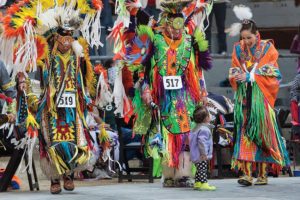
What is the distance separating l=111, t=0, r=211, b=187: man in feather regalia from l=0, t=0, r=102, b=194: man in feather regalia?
721 millimetres

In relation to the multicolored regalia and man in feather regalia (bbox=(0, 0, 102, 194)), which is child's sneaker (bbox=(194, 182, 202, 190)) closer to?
the multicolored regalia

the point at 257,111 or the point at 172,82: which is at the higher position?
the point at 172,82

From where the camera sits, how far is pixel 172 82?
12492 mm

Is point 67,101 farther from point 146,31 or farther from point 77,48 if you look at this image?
point 146,31

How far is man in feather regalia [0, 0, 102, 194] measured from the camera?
11938 mm

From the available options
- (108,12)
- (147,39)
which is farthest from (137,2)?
(108,12)

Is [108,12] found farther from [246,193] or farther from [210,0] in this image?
[246,193]

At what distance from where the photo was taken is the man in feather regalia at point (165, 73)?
41.0 feet

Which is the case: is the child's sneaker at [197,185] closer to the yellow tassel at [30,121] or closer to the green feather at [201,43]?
the green feather at [201,43]

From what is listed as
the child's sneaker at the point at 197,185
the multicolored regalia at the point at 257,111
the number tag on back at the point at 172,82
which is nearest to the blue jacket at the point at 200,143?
the child's sneaker at the point at 197,185

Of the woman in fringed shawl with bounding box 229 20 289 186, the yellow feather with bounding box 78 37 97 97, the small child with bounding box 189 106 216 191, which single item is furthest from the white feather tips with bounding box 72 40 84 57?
the woman in fringed shawl with bounding box 229 20 289 186

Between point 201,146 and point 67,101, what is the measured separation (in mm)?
1477

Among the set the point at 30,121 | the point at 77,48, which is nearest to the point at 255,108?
the point at 77,48

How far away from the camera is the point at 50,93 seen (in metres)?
12.0
